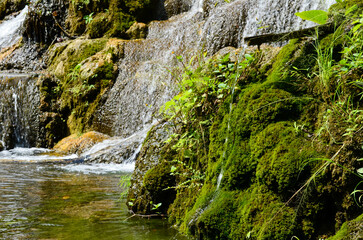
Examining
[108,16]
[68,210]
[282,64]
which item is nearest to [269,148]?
[282,64]

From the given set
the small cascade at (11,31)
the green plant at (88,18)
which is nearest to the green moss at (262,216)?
the green plant at (88,18)

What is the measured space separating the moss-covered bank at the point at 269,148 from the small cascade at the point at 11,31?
50.9 ft

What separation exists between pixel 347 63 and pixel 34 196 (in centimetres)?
368

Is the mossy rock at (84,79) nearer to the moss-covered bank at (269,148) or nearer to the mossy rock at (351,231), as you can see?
the moss-covered bank at (269,148)

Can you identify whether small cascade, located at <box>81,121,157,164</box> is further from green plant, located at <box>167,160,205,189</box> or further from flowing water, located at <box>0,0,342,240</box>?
green plant, located at <box>167,160,205,189</box>

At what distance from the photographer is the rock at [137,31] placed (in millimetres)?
12477

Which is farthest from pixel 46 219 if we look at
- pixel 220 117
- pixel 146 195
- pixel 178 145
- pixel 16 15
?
pixel 16 15

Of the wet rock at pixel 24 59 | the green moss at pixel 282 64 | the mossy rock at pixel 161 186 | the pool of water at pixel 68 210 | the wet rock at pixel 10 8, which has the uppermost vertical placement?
the wet rock at pixel 10 8

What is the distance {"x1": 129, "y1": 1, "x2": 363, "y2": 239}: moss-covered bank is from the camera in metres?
1.91

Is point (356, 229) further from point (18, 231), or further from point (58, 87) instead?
point (58, 87)

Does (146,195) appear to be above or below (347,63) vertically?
below

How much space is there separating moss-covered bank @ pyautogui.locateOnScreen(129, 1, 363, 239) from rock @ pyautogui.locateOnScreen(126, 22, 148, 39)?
952 centimetres

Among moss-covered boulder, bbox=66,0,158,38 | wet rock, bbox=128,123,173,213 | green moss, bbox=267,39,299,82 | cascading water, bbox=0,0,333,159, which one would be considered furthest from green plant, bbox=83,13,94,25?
green moss, bbox=267,39,299,82

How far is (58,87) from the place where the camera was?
11.7m
